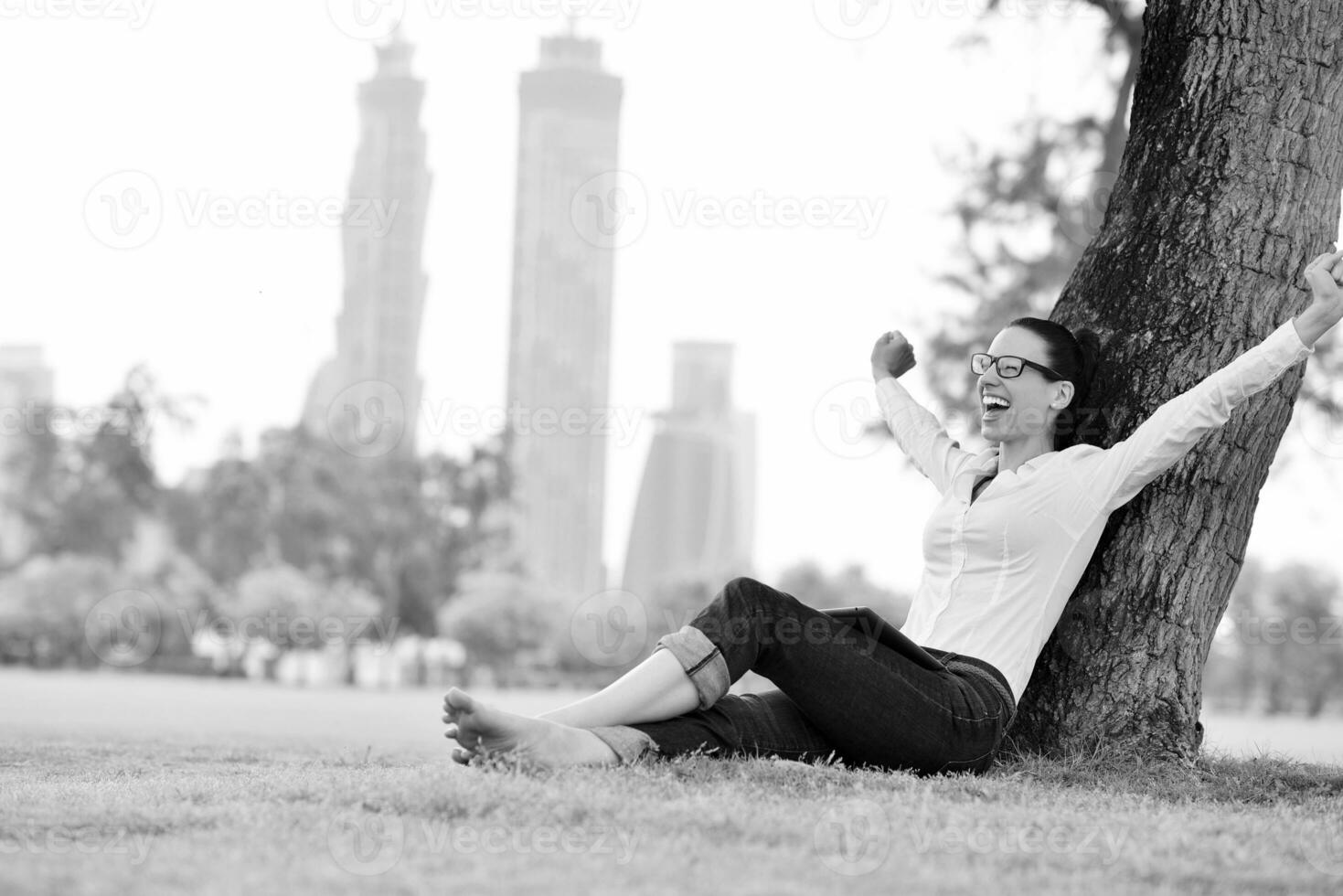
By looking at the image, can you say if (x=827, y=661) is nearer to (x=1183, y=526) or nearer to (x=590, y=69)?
(x=1183, y=526)

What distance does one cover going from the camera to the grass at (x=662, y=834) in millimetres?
2795

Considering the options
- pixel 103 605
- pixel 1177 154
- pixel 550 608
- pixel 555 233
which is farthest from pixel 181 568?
pixel 555 233

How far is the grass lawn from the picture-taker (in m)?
2.80

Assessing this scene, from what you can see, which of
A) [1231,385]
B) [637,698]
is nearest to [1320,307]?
[1231,385]

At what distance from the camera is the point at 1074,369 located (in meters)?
4.75

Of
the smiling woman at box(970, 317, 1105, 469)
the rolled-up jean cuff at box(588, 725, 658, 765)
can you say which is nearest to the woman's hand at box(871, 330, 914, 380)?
the smiling woman at box(970, 317, 1105, 469)

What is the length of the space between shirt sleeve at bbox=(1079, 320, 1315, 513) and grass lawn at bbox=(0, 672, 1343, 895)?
97 cm

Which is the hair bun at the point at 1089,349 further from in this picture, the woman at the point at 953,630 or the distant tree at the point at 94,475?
the distant tree at the point at 94,475

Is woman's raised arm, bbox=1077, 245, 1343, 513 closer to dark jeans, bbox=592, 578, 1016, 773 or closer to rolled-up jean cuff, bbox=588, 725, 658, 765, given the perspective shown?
dark jeans, bbox=592, 578, 1016, 773

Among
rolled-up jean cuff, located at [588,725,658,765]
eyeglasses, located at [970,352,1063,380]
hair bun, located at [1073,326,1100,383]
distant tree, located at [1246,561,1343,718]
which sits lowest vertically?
distant tree, located at [1246,561,1343,718]

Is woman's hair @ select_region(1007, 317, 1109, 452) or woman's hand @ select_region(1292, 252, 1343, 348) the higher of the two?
woman's hand @ select_region(1292, 252, 1343, 348)

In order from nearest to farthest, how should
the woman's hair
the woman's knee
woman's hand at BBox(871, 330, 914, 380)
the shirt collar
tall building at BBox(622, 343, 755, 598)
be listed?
1. the woman's knee
2. the shirt collar
3. the woman's hair
4. woman's hand at BBox(871, 330, 914, 380)
5. tall building at BBox(622, 343, 755, 598)

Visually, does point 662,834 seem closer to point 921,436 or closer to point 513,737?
point 513,737

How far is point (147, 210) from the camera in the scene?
1257cm
